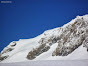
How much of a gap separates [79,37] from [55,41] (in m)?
13.0

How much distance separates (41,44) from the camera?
36875 millimetres

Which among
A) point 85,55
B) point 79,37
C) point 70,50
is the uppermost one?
point 79,37

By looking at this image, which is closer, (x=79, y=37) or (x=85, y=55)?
(x=85, y=55)

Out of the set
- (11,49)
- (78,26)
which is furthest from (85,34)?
(11,49)

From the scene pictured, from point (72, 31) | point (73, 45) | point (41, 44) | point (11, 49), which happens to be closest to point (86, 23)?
point (72, 31)

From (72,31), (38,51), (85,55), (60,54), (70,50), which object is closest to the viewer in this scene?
(85,55)

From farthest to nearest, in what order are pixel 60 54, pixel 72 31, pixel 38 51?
1. pixel 38 51
2. pixel 72 31
3. pixel 60 54

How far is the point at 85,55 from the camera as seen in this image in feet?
61.1

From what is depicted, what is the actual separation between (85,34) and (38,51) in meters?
15.8

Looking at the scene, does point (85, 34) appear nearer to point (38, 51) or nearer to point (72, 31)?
point (72, 31)

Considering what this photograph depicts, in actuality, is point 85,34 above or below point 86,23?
below

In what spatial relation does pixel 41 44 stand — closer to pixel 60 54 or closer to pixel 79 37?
pixel 60 54

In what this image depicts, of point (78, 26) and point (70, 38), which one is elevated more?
point (78, 26)

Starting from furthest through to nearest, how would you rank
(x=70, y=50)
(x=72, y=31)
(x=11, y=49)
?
(x=11, y=49), (x=72, y=31), (x=70, y=50)
